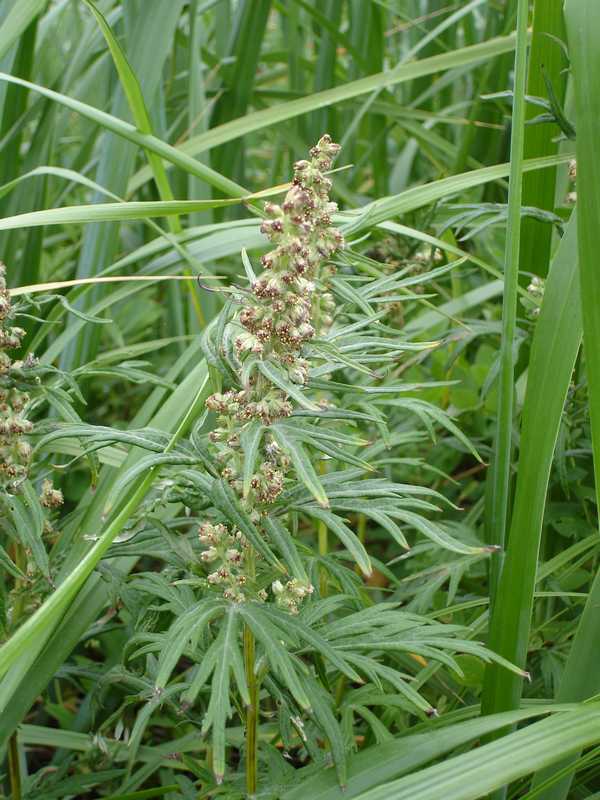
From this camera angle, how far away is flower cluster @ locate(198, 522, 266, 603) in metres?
1.15

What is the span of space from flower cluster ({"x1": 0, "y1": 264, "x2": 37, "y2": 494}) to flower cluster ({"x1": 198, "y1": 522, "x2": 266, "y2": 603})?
277 millimetres

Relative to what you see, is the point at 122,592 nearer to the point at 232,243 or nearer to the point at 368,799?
the point at 368,799

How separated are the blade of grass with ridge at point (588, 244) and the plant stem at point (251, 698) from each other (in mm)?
402

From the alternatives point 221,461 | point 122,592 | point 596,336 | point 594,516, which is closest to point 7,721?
point 122,592

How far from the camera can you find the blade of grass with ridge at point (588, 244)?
120 centimetres

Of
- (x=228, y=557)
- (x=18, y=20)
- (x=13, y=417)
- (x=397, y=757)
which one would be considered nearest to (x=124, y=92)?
(x=18, y=20)

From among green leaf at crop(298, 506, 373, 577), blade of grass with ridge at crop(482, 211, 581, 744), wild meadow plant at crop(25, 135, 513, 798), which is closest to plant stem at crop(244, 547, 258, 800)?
wild meadow plant at crop(25, 135, 513, 798)

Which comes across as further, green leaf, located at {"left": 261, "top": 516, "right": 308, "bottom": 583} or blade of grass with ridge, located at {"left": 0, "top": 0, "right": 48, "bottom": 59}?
blade of grass with ridge, located at {"left": 0, "top": 0, "right": 48, "bottom": 59}

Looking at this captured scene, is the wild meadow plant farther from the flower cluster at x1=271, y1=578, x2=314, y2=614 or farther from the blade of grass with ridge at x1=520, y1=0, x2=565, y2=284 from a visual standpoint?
the blade of grass with ridge at x1=520, y1=0, x2=565, y2=284

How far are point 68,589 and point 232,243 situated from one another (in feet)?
3.68

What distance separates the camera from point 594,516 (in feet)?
6.48

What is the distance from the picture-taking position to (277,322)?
1.07 m

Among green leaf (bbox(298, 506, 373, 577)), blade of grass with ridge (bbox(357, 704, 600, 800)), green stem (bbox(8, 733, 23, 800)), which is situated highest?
green leaf (bbox(298, 506, 373, 577))

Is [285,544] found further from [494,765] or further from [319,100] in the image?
[319,100]
